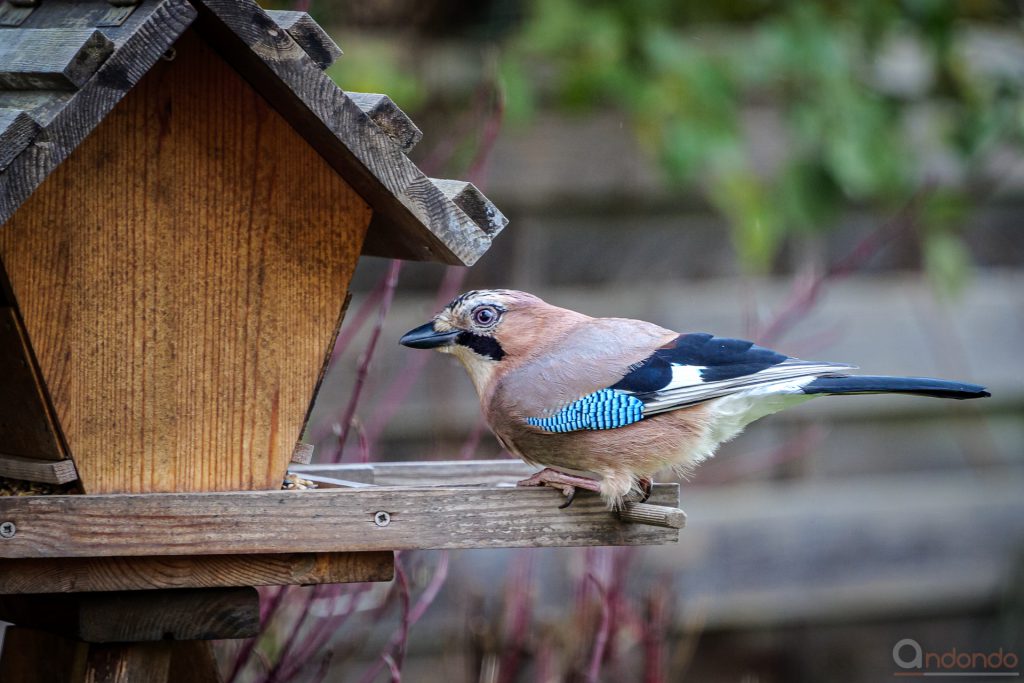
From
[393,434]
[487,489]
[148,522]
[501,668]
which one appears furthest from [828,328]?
[148,522]

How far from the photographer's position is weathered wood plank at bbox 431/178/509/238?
2.04 metres

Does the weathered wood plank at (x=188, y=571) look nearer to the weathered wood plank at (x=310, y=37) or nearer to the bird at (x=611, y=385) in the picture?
the bird at (x=611, y=385)

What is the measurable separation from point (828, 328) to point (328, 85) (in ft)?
12.0

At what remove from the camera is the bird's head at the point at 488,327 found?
233 cm

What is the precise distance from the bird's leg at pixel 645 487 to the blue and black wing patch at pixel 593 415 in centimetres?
10

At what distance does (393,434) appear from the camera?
466cm

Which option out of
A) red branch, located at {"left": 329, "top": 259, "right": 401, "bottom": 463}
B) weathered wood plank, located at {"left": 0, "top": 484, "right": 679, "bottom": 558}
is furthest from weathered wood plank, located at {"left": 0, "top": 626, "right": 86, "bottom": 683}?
red branch, located at {"left": 329, "top": 259, "right": 401, "bottom": 463}

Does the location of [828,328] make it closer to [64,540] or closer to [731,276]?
[731,276]

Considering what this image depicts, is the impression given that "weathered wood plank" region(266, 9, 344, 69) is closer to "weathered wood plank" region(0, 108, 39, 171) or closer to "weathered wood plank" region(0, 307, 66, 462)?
"weathered wood plank" region(0, 108, 39, 171)

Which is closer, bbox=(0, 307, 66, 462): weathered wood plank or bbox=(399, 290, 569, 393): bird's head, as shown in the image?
bbox=(0, 307, 66, 462): weathered wood plank

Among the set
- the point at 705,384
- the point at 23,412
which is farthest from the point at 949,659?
the point at 23,412

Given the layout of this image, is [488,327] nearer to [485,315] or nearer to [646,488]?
[485,315]

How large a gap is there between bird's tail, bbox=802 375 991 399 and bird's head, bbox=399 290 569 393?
0.55 m

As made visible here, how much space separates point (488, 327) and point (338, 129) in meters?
0.59
